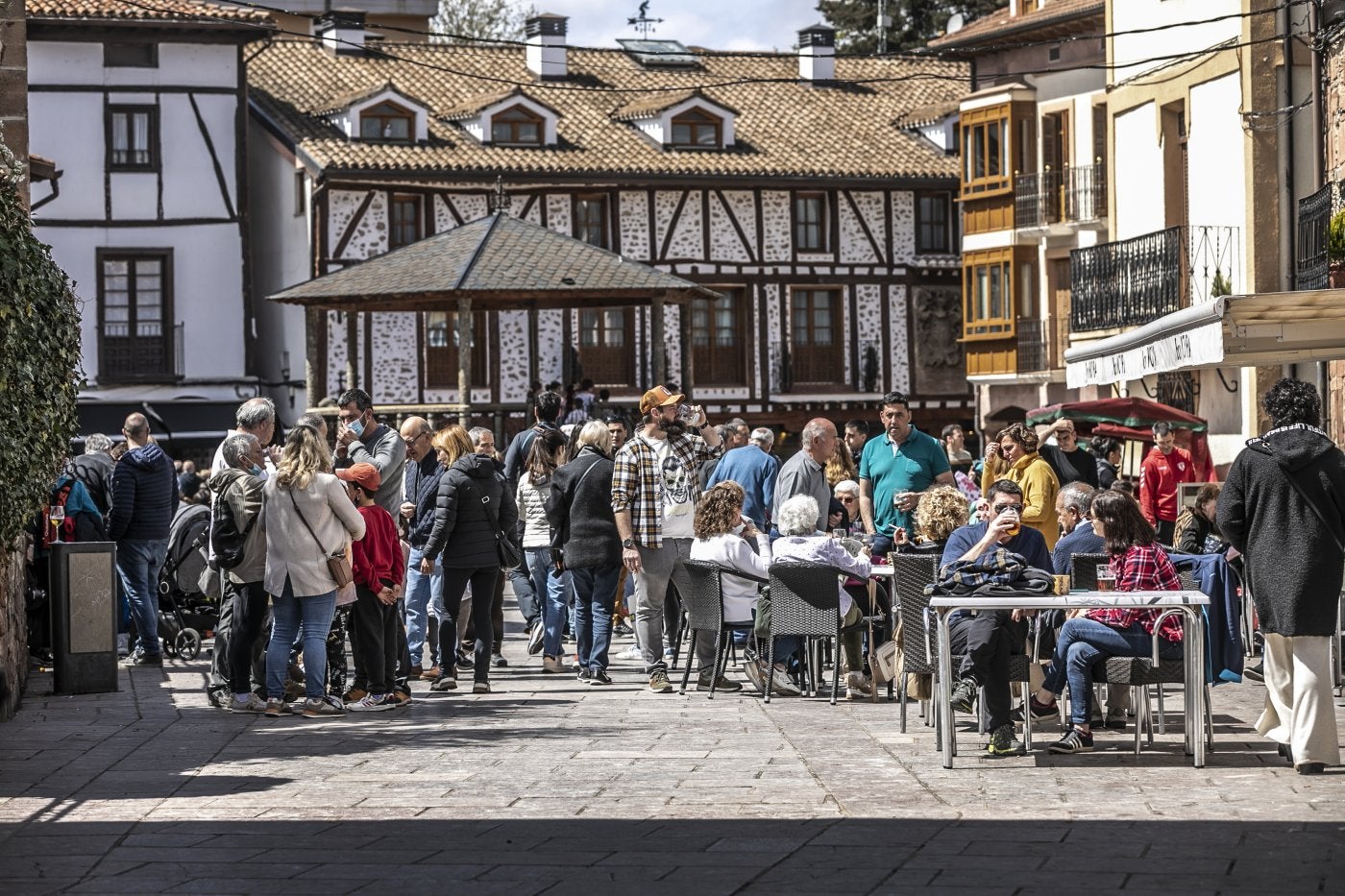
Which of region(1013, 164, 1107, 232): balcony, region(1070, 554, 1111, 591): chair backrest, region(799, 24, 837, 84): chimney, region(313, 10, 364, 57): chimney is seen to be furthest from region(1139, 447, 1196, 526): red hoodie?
region(799, 24, 837, 84): chimney

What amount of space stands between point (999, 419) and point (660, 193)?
8298 mm

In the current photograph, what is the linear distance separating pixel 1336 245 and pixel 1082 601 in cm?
855

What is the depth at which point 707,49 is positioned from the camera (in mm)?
50312

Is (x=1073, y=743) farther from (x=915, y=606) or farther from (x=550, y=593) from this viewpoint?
(x=550, y=593)

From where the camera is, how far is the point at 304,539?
12.1 meters

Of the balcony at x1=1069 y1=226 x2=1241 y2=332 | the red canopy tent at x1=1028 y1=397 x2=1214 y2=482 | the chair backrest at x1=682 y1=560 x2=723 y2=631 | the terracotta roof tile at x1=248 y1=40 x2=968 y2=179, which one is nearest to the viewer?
the chair backrest at x1=682 y1=560 x2=723 y2=631

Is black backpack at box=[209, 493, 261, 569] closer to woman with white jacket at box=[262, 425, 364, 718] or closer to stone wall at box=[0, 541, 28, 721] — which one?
woman with white jacket at box=[262, 425, 364, 718]

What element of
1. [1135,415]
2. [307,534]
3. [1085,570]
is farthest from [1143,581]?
[1135,415]

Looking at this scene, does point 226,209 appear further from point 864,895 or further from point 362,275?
point 864,895

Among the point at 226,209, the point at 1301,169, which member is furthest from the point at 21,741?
the point at 226,209

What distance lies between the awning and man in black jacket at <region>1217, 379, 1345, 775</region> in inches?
79.2

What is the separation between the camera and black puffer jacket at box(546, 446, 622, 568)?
1416 centimetres

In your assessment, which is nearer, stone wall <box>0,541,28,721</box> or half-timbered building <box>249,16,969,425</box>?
stone wall <box>0,541,28,721</box>

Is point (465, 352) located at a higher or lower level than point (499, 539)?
higher
